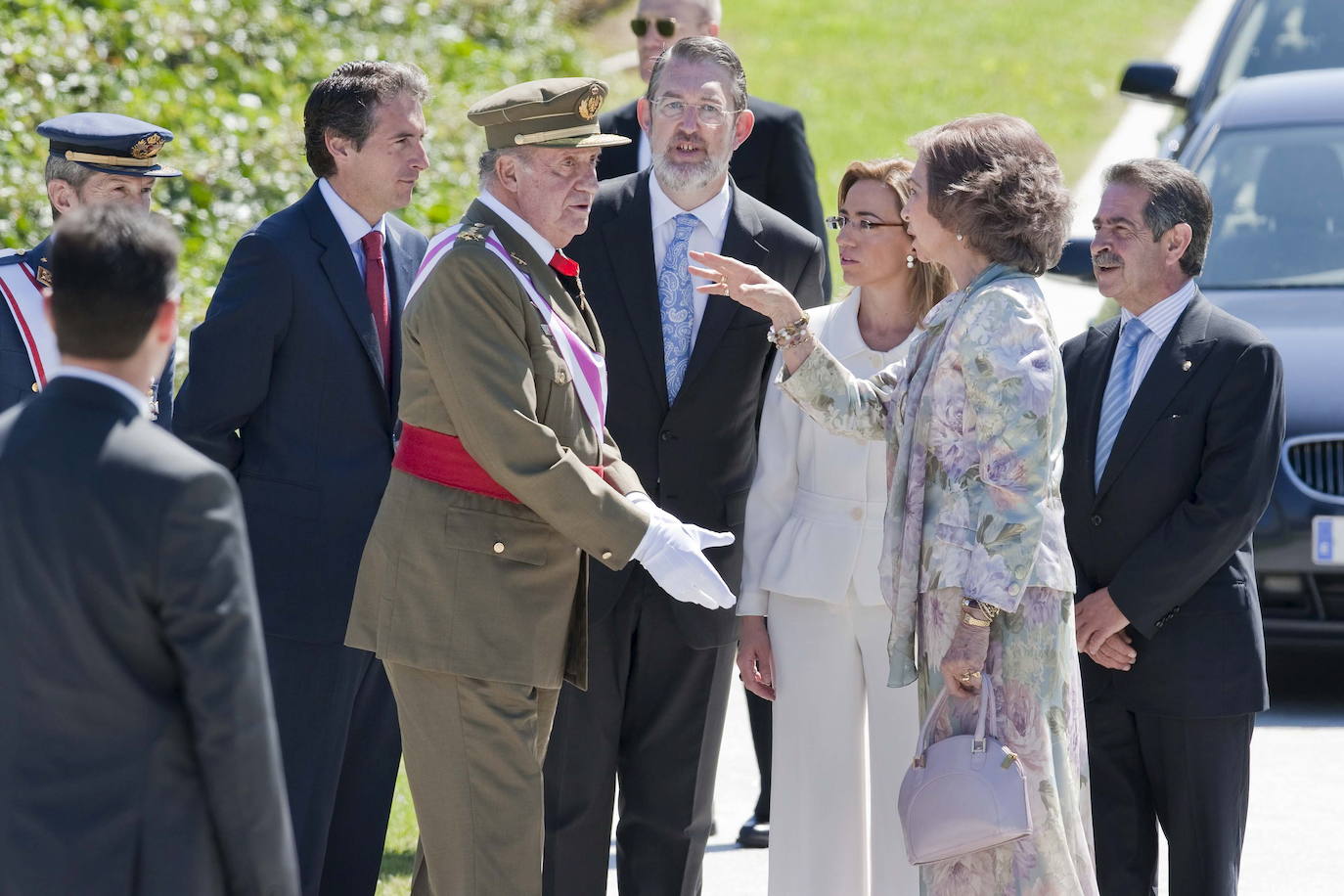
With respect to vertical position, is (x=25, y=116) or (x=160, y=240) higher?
(x=25, y=116)

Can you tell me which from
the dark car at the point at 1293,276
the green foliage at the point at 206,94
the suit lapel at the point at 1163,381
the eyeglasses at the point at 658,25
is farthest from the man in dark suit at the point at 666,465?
the green foliage at the point at 206,94

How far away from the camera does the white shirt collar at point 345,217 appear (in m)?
4.57

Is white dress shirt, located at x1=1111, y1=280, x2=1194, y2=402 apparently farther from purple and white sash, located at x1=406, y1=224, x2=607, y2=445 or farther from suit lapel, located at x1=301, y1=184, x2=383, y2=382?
suit lapel, located at x1=301, y1=184, x2=383, y2=382

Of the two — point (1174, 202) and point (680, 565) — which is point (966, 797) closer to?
point (680, 565)

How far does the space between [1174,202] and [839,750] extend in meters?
1.60

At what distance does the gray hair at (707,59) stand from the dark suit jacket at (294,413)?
1057 mm

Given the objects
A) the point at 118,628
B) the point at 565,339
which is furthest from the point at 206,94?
the point at 118,628

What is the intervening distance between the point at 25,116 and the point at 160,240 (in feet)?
21.0

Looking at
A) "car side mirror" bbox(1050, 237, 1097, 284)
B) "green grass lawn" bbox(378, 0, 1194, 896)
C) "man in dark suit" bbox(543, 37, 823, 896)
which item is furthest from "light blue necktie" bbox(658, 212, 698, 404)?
A: "green grass lawn" bbox(378, 0, 1194, 896)

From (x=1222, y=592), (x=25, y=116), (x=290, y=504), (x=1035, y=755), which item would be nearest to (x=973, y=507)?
(x=1035, y=755)

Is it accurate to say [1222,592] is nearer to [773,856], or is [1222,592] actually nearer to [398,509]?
[773,856]

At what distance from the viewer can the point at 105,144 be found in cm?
458

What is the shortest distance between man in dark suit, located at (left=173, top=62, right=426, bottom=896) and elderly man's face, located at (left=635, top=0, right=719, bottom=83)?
1.94 metres

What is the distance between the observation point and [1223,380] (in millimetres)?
4285
